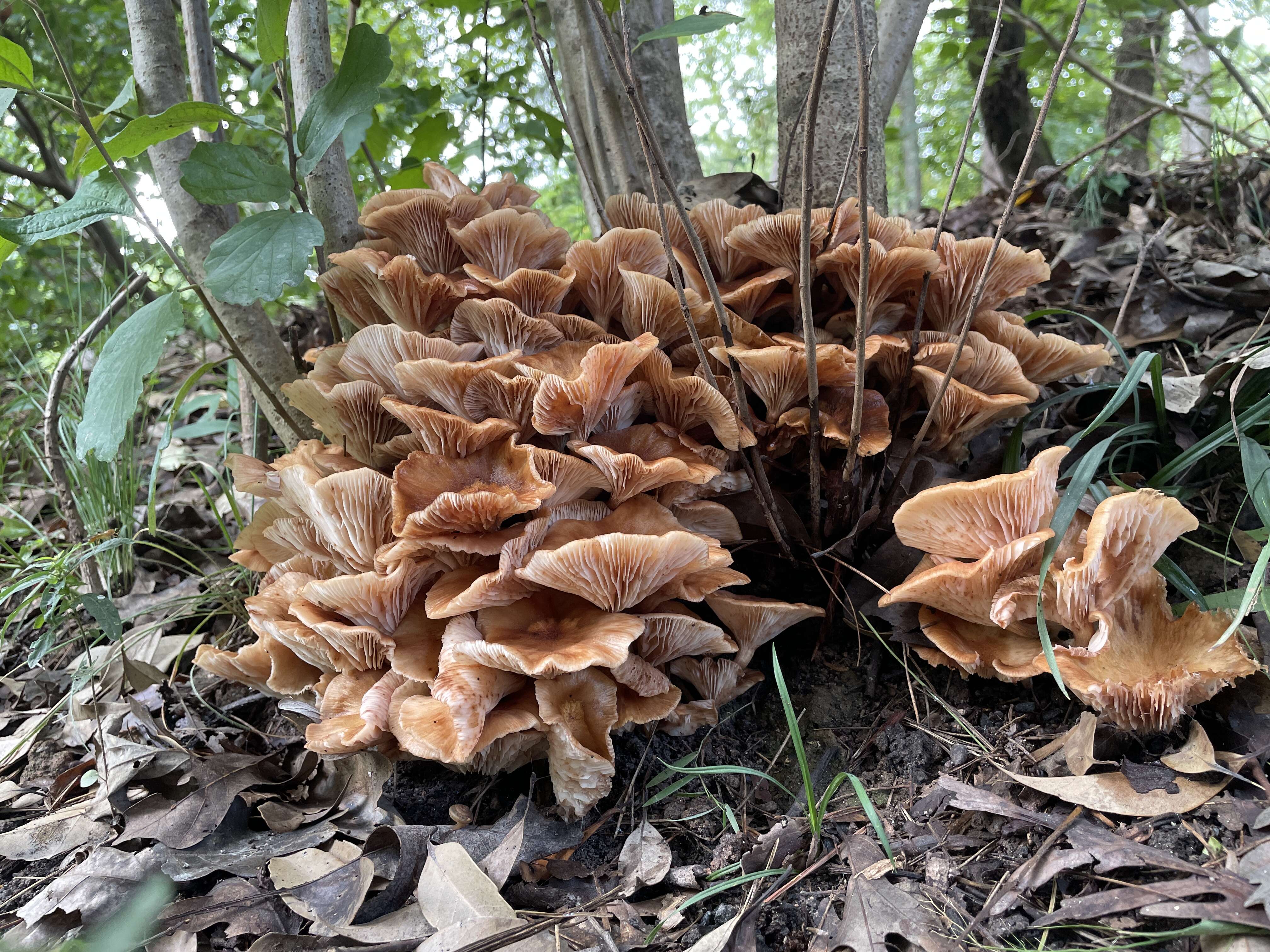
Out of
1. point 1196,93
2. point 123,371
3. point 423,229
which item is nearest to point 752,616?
point 423,229

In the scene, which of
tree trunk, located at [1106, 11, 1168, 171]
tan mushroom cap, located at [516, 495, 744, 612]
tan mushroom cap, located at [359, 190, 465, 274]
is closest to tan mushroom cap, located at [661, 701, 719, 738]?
tan mushroom cap, located at [516, 495, 744, 612]

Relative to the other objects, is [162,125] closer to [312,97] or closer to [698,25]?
[312,97]

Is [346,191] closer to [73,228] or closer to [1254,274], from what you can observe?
[73,228]

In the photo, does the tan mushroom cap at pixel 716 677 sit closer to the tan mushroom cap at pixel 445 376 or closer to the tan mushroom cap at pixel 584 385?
the tan mushroom cap at pixel 584 385

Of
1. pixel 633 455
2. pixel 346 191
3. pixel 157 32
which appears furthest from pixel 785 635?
pixel 157 32

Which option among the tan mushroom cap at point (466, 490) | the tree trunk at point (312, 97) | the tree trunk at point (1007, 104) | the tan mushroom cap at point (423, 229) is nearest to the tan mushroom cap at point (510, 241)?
the tan mushroom cap at point (423, 229)

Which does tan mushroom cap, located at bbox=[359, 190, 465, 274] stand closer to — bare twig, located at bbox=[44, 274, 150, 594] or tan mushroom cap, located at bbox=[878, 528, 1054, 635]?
bare twig, located at bbox=[44, 274, 150, 594]
